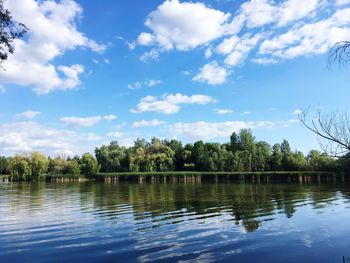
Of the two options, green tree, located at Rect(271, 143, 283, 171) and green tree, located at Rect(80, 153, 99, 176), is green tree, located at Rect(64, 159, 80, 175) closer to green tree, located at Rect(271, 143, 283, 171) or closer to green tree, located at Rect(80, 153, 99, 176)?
green tree, located at Rect(80, 153, 99, 176)

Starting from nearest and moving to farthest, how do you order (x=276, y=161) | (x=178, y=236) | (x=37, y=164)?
1. (x=178, y=236)
2. (x=37, y=164)
3. (x=276, y=161)

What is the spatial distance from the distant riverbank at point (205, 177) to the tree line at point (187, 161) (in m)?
5.25

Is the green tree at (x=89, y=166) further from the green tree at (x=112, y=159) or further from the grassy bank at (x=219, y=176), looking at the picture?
the green tree at (x=112, y=159)

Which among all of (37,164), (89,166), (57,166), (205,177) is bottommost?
(205,177)

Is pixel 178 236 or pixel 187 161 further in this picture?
pixel 187 161

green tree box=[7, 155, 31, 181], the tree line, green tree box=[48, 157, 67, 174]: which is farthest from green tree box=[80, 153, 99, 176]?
green tree box=[7, 155, 31, 181]

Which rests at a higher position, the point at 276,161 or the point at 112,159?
the point at 112,159

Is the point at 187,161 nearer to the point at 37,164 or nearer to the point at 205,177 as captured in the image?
the point at 205,177

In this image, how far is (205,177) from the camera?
10262 cm

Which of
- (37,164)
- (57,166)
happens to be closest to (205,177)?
(37,164)

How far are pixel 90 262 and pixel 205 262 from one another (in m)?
3.92

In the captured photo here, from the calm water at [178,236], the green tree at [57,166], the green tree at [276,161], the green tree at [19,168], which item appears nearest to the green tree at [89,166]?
the green tree at [57,166]

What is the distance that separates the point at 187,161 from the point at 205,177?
74.3ft

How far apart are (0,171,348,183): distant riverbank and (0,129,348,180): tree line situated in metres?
5.25
